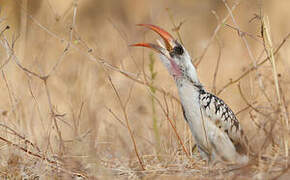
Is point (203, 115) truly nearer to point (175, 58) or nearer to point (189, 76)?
point (189, 76)

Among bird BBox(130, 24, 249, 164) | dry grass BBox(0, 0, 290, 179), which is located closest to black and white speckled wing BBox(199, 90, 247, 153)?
bird BBox(130, 24, 249, 164)

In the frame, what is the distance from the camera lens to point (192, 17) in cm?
1311

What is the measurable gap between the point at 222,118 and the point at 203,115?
144 mm

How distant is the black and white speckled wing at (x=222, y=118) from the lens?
3.51 m

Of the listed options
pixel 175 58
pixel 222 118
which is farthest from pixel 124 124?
pixel 222 118

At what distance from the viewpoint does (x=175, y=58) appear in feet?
12.0

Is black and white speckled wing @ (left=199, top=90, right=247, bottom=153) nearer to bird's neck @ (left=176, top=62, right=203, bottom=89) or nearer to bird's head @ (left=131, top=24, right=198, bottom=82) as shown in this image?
bird's neck @ (left=176, top=62, right=203, bottom=89)

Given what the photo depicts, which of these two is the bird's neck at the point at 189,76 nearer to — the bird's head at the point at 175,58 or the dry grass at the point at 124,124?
the bird's head at the point at 175,58

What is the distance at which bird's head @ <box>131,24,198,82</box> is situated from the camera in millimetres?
3619

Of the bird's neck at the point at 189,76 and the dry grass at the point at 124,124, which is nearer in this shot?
the dry grass at the point at 124,124

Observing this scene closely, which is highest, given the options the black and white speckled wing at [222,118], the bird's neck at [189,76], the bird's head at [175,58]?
the bird's head at [175,58]

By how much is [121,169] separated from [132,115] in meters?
2.30

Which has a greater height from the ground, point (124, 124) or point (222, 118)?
point (124, 124)

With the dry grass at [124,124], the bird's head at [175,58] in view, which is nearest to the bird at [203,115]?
the bird's head at [175,58]
